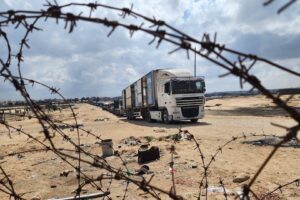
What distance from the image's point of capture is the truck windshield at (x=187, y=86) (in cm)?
2705

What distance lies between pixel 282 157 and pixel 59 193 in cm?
580

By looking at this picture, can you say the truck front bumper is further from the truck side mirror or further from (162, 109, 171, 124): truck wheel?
(162, 109, 171, 124): truck wheel

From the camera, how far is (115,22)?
209cm

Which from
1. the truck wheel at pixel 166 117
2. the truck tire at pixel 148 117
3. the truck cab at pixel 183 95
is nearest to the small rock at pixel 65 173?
the truck cab at pixel 183 95

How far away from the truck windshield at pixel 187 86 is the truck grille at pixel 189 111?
1.07 meters

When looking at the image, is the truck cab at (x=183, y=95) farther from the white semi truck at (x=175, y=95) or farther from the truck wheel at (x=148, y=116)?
the truck wheel at (x=148, y=116)

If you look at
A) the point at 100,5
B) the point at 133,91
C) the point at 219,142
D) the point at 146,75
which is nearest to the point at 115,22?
the point at 100,5

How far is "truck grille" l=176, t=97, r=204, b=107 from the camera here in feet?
89.2

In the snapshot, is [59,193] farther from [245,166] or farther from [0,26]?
[0,26]

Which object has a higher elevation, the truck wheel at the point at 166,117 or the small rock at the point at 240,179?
the truck wheel at the point at 166,117

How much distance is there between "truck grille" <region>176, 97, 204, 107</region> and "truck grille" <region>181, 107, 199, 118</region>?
26cm

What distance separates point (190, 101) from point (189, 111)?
62 centimetres

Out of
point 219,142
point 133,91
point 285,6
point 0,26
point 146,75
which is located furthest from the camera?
point 133,91

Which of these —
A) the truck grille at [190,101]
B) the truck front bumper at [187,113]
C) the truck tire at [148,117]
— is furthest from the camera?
the truck tire at [148,117]
